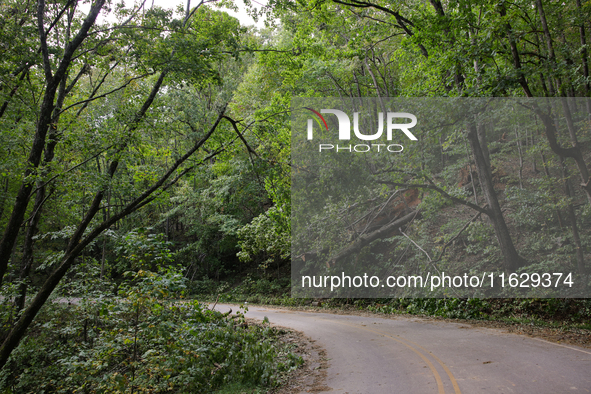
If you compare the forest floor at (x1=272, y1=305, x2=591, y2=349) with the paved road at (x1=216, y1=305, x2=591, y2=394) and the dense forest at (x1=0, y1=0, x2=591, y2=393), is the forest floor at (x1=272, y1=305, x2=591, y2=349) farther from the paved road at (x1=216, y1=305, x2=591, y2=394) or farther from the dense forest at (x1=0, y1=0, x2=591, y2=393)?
the dense forest at (x1=0, y1=0, x2=591, y2=393)

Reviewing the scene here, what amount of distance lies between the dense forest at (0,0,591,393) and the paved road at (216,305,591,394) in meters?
1.68

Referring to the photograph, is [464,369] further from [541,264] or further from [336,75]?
[336,75]

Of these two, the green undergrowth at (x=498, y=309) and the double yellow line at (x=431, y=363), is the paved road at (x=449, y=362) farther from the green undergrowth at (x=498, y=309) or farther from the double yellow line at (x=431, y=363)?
the green undergrowth at (x=498, y=309)

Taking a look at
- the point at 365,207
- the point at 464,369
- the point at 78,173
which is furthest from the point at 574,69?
the point at 78,173

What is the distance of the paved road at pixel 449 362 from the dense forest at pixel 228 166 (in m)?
1.68

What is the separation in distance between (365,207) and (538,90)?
9450 mm

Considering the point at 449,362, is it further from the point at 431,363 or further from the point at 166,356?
the point at 166,356

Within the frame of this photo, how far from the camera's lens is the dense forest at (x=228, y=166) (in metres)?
7.79

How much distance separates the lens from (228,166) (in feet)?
52.1

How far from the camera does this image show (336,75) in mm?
21922

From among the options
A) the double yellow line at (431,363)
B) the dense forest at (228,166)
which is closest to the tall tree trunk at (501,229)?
the dense forest at (228,166)

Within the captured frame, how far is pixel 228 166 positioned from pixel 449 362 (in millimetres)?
11406

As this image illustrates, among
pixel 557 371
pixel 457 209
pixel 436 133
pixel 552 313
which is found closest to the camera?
pixel 557 371

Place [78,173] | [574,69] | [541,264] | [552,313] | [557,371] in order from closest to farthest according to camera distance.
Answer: [557,371], [78,173], [574,69], [552,313], [541,264]
